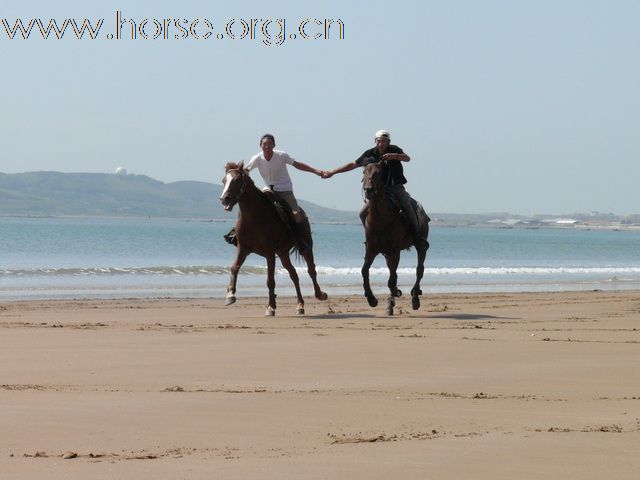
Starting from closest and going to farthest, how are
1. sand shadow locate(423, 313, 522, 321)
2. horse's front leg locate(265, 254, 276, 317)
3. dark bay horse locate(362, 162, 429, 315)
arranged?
sand shadow locate(423, 313, 522, 321)
dark bay horse locate(362, 162, 429, 315)
horse's front leg locate(265, 254, 276, 317)

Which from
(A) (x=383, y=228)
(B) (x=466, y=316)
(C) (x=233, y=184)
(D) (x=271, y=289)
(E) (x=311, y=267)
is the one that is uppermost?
(C) (x=233, y=184)

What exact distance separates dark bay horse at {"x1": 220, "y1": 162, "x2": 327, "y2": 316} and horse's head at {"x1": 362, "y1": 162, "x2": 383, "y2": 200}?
104 centimetres

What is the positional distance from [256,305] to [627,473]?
45.4 ft

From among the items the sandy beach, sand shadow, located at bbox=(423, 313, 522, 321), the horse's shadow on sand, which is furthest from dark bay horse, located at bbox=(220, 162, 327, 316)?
sand shadow, located at bbox=(423, 313, 522, 321)

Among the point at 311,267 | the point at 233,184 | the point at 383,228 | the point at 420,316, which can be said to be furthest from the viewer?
the point at 311,267

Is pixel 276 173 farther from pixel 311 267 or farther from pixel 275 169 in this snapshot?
pixel 311 267

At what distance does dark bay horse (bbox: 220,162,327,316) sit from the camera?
15258 millimetres

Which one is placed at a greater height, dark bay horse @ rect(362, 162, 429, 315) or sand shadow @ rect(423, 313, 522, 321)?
dark bay horse @ rect(362, 162, 429, 315)

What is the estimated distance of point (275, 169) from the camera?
16.4 m

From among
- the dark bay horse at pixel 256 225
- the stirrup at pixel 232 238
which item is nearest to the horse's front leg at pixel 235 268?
the dark bay horse at pixel 256 225

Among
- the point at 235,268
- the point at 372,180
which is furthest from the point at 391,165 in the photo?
the point at 235,268

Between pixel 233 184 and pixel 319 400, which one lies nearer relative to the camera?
pixel 319 400

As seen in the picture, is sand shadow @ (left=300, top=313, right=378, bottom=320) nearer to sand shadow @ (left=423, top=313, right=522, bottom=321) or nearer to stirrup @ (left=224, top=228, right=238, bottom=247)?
sand shadow @ (left=423, top=313, right=522, bottom=321)

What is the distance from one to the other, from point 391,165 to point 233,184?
230 centimetres
